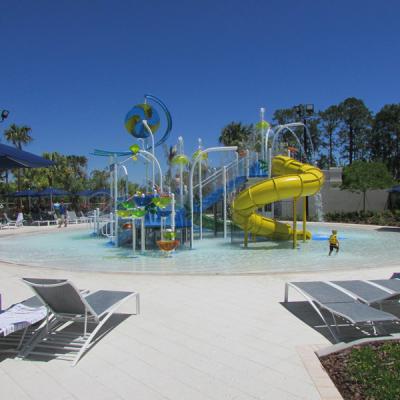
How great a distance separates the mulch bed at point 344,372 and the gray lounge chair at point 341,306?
0.91 feet

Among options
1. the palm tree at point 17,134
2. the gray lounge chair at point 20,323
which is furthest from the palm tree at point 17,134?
the gray lounge chair at point 20,323

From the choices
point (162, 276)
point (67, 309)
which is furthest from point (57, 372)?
point (162, 276)

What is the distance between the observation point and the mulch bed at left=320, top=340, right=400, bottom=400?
3.50 metres

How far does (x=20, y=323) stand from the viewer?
449 centimetres

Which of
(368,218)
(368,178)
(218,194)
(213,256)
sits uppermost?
(368,178)

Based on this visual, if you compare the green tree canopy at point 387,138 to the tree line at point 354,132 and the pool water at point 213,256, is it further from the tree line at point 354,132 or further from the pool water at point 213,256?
the pool water at point 213,256

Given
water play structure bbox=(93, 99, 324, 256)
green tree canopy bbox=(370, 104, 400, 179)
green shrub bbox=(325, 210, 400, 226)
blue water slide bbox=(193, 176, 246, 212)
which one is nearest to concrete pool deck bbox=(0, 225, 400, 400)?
water play structure bbox=(93, 99, 324, 256)

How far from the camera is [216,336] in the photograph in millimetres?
5047

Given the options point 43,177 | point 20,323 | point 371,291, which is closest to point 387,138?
point 43,177

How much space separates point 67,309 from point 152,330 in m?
1.12

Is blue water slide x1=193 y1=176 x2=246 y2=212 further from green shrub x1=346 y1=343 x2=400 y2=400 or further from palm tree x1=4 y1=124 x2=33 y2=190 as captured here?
palm tree x1=4 y1=124 x2=33 y2=190

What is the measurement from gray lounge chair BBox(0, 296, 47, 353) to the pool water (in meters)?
4.12

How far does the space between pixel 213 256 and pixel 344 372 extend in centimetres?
903

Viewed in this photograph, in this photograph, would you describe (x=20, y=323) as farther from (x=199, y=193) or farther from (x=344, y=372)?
(x=199, y=193)
